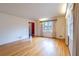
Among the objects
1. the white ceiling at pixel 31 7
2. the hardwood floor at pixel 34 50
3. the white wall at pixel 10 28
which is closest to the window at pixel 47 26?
the white wall at pixel 10 28

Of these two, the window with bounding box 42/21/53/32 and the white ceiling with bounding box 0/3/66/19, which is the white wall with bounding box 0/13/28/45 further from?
the window with bounding box 42/21/53/32

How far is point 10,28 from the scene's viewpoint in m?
8.31

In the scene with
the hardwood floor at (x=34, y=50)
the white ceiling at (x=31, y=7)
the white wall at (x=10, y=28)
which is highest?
the white ceiling at (x=31, y=7)

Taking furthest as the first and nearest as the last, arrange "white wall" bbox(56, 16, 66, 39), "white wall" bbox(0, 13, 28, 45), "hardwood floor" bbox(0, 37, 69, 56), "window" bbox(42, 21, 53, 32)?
"window" bbox(42, 21, 53, 32) < "white wall" bbox(56, 16, 66, 39) < "white wall" bbox(0, 13, 28, 45) < "hardwood floor" bbox(0, 37, 69, 56)

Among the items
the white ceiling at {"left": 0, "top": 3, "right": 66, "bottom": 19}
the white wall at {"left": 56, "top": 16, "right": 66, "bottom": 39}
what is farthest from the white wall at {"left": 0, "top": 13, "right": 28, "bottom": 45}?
the white wall at {"left": 56, "top": 16, "right": 66, "bottom": 39}

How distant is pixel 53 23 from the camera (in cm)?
1213

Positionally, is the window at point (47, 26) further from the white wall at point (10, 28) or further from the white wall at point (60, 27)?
the white wall at point (10, 28)

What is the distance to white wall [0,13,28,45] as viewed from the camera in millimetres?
7377

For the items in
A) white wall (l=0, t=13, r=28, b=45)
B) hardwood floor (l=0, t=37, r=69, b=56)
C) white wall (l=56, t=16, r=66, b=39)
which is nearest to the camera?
hardwood floor (l=0, t=37, r=69, b=56)

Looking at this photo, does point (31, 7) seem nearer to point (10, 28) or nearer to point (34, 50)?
point (34, 50)

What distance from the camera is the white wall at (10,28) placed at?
24.2ft

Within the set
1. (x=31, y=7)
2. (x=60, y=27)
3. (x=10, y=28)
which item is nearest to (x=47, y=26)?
(x=60, y=27)

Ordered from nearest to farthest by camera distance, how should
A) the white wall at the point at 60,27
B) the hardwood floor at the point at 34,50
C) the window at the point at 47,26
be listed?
the hardwood floor at the point at 34,50 < the white wall at the point at 60,27 < the window at the point at 47,26

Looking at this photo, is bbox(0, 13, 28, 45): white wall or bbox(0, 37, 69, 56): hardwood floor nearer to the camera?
bbox(0, 37, 69, 56): hardwood floor
